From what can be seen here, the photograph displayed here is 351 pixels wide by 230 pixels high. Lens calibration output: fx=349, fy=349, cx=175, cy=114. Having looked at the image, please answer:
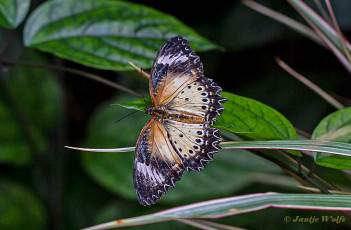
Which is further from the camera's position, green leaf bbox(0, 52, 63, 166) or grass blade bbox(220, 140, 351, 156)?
green leaf bbox(0, 52, 63, 166)

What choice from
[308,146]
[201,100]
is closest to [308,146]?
[308,146]

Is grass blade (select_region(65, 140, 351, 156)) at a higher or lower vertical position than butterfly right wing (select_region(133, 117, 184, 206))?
higher

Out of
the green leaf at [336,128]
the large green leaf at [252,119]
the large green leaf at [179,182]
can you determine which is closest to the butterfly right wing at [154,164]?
the large green leaf at [252,119]

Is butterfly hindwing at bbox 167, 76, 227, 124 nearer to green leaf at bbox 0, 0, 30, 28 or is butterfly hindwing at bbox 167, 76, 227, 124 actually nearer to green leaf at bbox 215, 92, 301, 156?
green leaf at bbox 215, 92, 301, 156

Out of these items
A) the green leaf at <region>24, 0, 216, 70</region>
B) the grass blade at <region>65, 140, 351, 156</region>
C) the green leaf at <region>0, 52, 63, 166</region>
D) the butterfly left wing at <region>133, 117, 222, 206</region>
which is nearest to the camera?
the grass blade at <region>65, 140, 351, 156</region>

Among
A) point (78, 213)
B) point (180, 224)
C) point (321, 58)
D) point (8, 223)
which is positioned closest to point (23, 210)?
point (8, 223)

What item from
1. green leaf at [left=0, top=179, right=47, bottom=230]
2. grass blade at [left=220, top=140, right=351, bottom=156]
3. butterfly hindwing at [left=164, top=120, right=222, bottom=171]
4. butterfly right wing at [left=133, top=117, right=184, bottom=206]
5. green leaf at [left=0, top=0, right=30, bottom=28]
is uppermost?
green leaf at [left=0, top=0, right=30, bottom=28]

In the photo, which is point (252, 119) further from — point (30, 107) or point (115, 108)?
point (30, 107)

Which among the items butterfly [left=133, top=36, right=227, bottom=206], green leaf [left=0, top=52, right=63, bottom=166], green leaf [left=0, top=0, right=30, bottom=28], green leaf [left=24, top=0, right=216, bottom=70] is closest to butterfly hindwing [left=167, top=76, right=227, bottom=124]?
butterfly [left=133, top=36, right=227, bottom=206]

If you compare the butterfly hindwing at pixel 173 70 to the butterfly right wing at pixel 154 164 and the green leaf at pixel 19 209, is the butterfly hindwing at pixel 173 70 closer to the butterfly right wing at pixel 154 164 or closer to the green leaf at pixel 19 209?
the butterfly right wing at pixel 154 164
